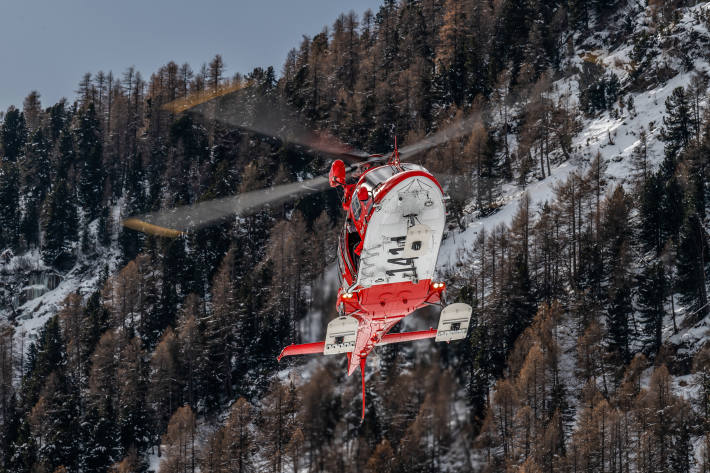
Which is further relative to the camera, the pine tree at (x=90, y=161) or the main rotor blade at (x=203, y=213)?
the pine tree at (x=90, y=161)

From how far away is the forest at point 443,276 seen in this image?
42469 mm

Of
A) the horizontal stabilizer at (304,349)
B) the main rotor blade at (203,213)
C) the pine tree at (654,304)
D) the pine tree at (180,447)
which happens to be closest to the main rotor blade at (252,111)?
the main rotor blade at (203,213)

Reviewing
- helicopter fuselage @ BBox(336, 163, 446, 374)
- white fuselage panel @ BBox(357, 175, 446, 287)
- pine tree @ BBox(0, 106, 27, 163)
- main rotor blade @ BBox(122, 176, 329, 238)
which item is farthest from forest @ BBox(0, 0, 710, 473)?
white fuselage panel @ BBox(357, 175, 446, 287)

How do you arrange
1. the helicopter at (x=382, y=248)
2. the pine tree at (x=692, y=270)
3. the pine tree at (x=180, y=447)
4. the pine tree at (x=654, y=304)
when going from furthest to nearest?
the pine tree at (x=654, y=304) → the pine tree at (x=692, y=270) → the pine tree at (x=180, y=447) → the helicopter at (x=382, y=248)

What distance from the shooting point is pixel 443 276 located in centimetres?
5616

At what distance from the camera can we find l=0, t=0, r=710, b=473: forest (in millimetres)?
42469

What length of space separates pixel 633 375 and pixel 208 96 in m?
68.2

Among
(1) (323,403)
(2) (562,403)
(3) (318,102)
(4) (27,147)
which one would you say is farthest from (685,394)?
(4) (27,147)

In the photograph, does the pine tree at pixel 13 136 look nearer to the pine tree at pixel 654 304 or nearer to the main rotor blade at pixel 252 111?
the main rotor blade at pixel 252 111

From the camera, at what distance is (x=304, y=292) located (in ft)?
195

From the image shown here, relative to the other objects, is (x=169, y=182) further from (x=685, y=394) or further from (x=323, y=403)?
(x=685, y=394)

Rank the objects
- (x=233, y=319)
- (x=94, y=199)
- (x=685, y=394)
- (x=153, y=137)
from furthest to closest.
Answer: (x=153, y=137) → (x=94, y=199) → (x=233, y=319) → (x=685, y=394)

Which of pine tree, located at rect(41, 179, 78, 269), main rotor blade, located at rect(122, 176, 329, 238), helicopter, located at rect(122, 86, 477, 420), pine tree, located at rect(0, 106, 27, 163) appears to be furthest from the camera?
pine tree, located at rect(0, 106, 27, 163)

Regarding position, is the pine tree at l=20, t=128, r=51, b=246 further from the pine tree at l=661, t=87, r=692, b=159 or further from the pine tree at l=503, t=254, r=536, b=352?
the pine tree at l=661, t=87, r=692, b=159
